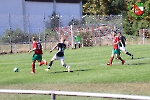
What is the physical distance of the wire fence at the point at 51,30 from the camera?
1665 inches

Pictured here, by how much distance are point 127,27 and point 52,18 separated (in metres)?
A: 16.1

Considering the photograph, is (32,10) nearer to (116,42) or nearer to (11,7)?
(11,7)

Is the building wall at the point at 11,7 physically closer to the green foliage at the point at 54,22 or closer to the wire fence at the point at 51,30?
the wire fence at the point at 51,30

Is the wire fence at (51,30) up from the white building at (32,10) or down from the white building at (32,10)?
down

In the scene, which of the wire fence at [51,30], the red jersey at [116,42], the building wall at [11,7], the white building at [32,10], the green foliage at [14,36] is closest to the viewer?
the red jersey at [116,42]

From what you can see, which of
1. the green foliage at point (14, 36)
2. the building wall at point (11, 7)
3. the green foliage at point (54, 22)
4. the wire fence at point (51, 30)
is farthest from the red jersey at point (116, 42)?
the building wall at point (11, 7)

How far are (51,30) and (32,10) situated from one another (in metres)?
10.8

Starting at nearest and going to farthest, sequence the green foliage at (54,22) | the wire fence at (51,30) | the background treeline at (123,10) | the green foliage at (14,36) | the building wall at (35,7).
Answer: the green foliage at (14,36) < the wire fence at (51,30) < the green foliage at (54,22) < the building wall at (35,7) < the background treeline at (123,10)

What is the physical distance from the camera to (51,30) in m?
45.8

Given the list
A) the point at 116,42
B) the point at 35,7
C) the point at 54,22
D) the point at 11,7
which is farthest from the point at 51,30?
the point at 116,42

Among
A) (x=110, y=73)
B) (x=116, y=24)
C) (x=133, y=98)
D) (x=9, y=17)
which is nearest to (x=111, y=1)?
(x=116, y=24)

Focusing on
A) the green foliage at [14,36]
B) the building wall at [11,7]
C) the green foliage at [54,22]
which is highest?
the building wall at [11,7]

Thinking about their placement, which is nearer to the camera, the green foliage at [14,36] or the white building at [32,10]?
the green foliage at [14,36]

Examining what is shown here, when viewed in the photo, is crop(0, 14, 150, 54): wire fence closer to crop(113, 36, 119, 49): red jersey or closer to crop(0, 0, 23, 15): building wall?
crop(0, 0, 23, 15): building wall
